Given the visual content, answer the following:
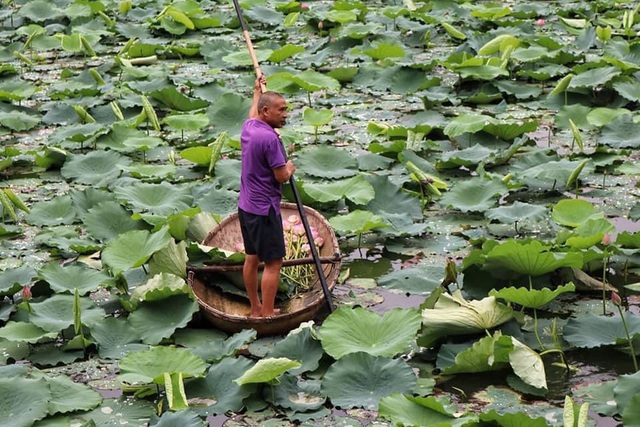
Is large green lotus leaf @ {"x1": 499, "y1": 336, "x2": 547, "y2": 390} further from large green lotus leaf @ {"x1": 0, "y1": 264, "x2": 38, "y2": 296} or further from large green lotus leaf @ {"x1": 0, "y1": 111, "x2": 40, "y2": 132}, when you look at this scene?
large green lotus leaf @ {"x1": 0, "y1": 111, "x2": 40, "y2": 132}

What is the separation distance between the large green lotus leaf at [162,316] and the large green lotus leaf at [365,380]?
2.50 ft

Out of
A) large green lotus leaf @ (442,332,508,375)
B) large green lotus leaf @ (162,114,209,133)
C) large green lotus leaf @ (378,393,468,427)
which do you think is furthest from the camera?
large green lotus leaf @ (162,114,209,133)

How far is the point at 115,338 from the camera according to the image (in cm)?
444

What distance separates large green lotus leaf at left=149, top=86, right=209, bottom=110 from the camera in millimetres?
7375

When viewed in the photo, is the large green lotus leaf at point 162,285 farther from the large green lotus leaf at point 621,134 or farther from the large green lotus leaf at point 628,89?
the large green lotus leaf at point 628,89

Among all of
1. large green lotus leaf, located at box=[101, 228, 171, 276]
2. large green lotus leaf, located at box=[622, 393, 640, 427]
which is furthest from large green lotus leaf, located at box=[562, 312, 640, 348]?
large green lotus leaf, located at box=[101, 228, 171, 276]

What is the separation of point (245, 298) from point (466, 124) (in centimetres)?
222

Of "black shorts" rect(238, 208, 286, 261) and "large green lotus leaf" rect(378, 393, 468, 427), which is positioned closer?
"large green lotus leaf" rect(378, 393, 468, 427)

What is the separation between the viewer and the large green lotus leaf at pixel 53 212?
18.7ft

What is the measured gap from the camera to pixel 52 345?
4465 millimetres

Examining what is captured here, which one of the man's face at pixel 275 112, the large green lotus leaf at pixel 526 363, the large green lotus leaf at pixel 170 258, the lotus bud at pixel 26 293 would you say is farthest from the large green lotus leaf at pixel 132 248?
the large green lotus leaf at pixel 526 363

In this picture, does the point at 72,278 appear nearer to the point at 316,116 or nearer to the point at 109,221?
the point at 109,221

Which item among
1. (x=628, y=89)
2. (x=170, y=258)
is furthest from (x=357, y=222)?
(x=628, y=89)

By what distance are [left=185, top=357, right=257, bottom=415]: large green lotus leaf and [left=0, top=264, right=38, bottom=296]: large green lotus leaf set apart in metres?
1.12
